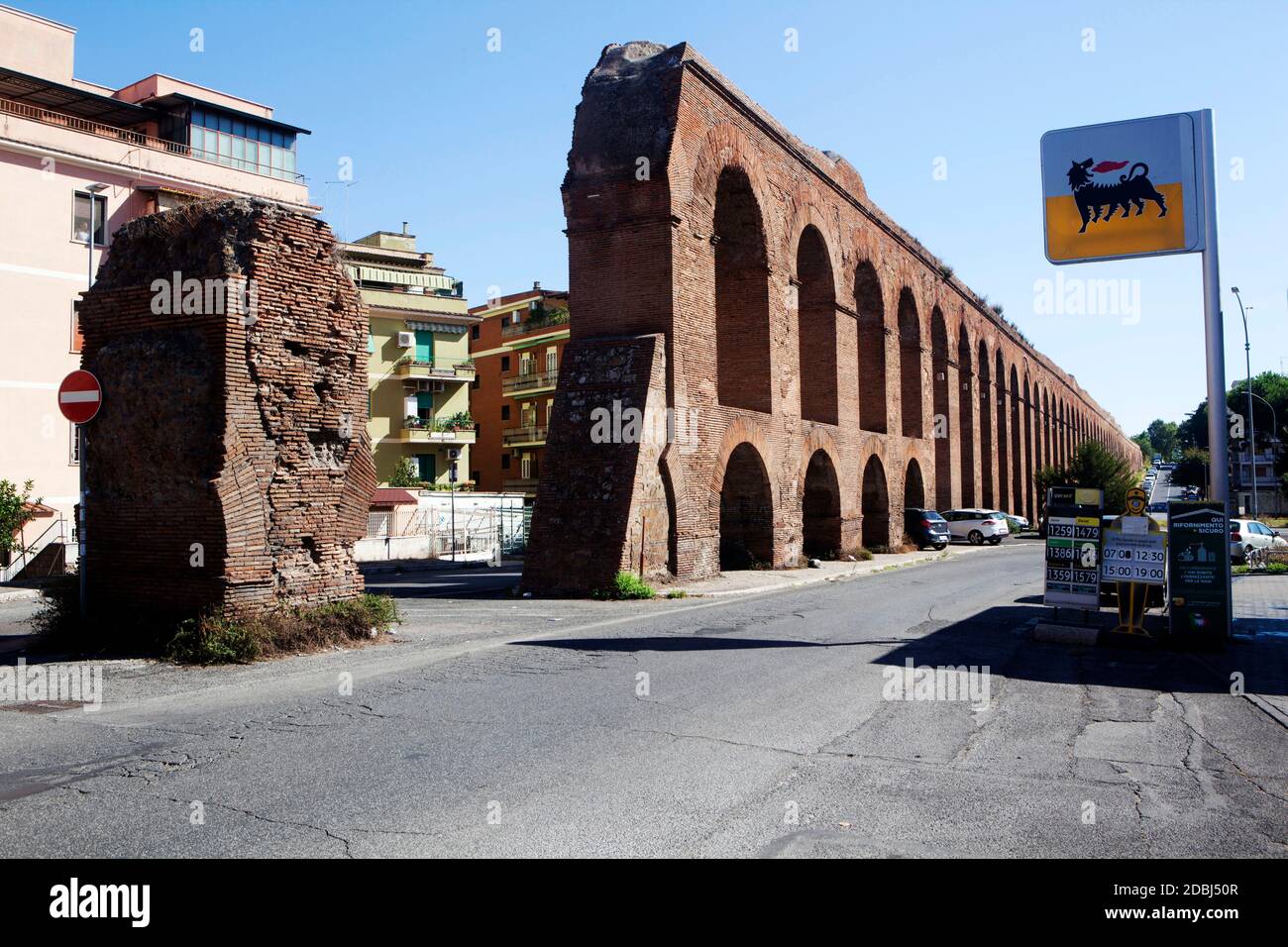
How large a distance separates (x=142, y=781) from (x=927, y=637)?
8.56m

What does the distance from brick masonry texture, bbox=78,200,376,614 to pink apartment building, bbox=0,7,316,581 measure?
1501 cm

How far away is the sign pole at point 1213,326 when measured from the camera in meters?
11.4

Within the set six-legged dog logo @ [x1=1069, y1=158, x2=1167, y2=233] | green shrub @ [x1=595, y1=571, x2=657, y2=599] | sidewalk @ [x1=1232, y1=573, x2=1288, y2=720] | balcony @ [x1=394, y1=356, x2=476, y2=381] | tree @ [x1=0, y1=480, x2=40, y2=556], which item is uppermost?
balcony @ [x1=394, y1=356, x2=476, y2=381]

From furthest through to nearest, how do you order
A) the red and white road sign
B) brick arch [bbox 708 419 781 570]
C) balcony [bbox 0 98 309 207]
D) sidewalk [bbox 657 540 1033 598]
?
balcony [bbox 0 98 309 207] → brick arch [bbox 708 419 781 570] → sidewalk [bbox 657 540 1033 598] → the red and white road sign

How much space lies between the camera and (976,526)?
38875 mm

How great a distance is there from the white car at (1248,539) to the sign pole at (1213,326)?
15.5 m

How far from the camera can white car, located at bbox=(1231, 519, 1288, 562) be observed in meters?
25.8

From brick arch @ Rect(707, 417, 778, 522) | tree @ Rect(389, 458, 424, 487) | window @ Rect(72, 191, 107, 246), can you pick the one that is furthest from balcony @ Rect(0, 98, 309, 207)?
brick arch @ Rect(707, 417, 778, 522)

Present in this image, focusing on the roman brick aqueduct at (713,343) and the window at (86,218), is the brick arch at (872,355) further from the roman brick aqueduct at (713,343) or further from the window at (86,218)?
the window at (86,218)

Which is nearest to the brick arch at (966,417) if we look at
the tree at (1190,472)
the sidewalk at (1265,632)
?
the sidewalk at (1265,632)

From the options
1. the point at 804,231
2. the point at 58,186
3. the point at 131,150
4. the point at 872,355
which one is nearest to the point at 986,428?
the point at 872,355

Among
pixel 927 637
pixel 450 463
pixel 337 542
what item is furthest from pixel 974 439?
pixel 337 542

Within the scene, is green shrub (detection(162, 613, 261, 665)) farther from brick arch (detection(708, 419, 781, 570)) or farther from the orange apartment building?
the orange apartment building

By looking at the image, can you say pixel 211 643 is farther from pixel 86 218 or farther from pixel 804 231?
pixel 86 218
